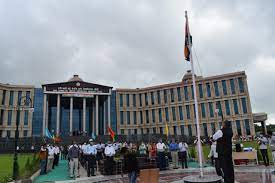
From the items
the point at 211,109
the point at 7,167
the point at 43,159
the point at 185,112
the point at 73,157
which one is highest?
the point at 211,109

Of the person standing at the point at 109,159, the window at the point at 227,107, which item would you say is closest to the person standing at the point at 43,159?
the person standing at the point at 109,159

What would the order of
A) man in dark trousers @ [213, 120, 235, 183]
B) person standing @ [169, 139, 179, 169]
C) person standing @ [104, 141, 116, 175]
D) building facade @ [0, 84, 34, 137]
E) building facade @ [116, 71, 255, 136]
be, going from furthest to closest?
building facade @ [0, 84, 34, 137] → building facade @ [116, 71, 255, 136] → person standing @ [169, 139, 179, 169] → person standing @ [104, 141, 116, 175] → man in dark trousers @ [213, 120, 235, 183]

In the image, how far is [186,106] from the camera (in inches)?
2557

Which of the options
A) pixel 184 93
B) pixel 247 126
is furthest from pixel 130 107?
pixel 247 126

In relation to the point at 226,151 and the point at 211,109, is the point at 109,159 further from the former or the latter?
the point at 211,109

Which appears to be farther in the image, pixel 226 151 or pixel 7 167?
pixel 7 167

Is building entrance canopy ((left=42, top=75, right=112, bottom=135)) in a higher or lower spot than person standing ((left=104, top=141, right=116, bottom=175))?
higher

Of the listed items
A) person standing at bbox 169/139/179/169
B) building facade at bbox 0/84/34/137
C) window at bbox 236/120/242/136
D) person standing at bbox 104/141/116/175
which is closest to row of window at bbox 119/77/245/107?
window at bbox 236/120/242/136

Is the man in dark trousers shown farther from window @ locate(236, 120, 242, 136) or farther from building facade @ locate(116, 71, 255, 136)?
window @ locate(236, 120, 242, 136)

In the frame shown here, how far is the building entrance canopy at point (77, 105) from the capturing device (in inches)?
2197

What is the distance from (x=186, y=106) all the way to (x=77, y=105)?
27057mm

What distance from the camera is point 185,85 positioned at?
213 feet

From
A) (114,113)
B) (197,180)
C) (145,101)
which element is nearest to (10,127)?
(114,113)

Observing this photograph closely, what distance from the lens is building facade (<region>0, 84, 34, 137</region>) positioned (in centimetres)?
6016
